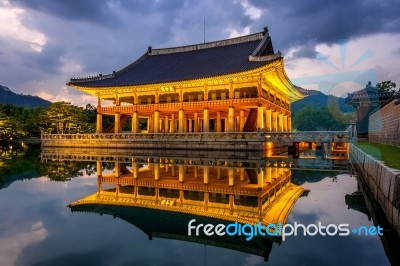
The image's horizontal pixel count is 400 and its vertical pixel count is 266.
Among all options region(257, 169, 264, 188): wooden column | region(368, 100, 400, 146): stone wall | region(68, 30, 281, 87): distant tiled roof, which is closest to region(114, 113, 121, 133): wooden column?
region(68, 30, 281, 87): distant tiled roof

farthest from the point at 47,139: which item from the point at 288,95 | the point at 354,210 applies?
the point at 354,210

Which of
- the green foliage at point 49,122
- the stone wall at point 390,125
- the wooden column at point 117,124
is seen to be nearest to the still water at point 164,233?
the stone wall at point 390,125

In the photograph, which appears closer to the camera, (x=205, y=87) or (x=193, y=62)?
(x=205, y=87)

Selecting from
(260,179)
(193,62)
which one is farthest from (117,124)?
(260,179)

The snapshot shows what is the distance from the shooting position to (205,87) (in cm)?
3156

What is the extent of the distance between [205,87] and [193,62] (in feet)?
24.1

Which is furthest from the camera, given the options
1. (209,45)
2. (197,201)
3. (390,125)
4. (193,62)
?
(209,45)

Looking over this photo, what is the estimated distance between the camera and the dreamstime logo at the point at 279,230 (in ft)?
21.1

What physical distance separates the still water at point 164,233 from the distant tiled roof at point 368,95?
2043 cm

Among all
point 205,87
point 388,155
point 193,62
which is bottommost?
point 388,155

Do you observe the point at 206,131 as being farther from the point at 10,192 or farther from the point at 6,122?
the point at 6,122

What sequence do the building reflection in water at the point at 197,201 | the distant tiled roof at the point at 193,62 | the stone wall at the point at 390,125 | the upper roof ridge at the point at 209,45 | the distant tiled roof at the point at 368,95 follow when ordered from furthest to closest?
the upper roof ridge at the point at 209,45, the distant tiled roof at the point at 193,62, the distant tiled roof at the point at 368,95, the stone wall at the point at 390,125, the building reflection in water at the point at 197,201

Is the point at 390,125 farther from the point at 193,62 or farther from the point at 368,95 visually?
the point at 193,62

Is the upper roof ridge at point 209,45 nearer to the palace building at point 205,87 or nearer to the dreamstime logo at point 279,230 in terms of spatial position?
the palace building at point 205,87
